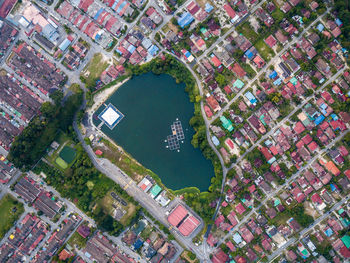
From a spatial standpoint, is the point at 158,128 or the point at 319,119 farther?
the point at 158,128

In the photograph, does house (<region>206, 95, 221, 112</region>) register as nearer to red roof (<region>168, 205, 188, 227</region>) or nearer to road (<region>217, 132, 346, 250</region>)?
road (<region>217, 132, 346, 250</region>)

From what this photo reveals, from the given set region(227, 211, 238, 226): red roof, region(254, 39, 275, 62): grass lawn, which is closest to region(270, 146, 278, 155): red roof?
region(227, 211, 238, 226): red roof

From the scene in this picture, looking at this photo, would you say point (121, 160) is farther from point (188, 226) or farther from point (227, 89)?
point (227, 89)

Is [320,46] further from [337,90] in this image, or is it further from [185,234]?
[185,234]

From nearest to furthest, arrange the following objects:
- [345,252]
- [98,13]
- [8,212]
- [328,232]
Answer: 1. [345,252]
2. [328,232]
3. [98,13]
4. [8,212]

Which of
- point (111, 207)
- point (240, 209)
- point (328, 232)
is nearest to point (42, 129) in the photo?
point (111, 207)

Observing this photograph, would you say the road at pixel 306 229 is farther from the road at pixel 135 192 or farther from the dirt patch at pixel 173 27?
the dirt patch at pixel 173 27
